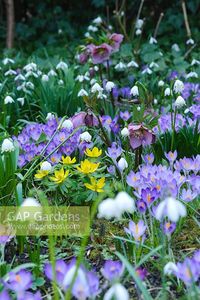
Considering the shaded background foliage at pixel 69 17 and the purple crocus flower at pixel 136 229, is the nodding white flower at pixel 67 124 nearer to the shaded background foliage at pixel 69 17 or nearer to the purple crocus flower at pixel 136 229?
the purple crocus flower at pixel 136 229

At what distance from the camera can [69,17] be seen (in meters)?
6.14

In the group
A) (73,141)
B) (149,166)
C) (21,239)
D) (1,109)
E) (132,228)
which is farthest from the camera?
(1,109)

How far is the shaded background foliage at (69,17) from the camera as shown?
18.0 ft

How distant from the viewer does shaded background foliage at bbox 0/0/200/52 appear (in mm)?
5500

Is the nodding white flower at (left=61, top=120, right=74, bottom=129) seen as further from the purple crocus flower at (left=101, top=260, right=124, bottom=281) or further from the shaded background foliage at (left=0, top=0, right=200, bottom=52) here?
the shaded background foliage at (left=0, top=0, right=200, bottom=52)

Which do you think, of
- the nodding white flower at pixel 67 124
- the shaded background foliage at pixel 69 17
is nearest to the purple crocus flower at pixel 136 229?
the nodding white flower at pixel 67 124

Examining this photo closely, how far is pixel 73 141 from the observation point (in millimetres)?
2229

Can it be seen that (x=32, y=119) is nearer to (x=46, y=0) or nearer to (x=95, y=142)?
(x=95, y=142)

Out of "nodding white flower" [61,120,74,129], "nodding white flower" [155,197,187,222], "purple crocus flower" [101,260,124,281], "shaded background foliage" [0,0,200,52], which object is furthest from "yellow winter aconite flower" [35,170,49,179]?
"shaded background foliage" [0,0,200,52]

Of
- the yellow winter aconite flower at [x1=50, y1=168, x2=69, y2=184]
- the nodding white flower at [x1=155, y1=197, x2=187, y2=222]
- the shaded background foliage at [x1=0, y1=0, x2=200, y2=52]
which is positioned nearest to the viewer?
the nodding white flower at [x1=155, y1=197, x2=187, y2=222]

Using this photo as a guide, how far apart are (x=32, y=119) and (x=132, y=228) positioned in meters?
1.67

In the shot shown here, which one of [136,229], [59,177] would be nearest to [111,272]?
[136,229]

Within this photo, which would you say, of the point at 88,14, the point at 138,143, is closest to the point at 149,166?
the point at 138,143

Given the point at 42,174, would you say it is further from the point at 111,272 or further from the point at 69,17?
the point at 69,17
